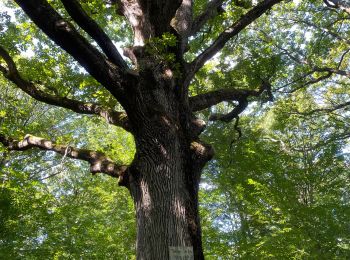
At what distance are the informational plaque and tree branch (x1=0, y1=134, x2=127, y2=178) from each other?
1.29 meters

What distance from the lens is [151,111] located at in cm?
394

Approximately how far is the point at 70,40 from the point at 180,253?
8.10ft

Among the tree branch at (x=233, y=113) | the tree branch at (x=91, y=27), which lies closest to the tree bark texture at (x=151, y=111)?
the tree branch at (x=91, y=27)

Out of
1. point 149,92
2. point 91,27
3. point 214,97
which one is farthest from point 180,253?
point 214,97

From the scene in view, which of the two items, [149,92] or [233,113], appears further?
[233,113]

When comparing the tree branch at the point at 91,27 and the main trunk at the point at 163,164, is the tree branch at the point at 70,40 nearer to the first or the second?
the tree branch at the point at 91,27

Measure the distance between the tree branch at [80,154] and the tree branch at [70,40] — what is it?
3.73ft

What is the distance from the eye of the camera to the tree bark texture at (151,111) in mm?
3311

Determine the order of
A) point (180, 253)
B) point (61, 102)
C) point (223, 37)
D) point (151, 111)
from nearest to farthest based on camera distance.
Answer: point (180, 253)
point (151, 111)
point (223, 37)
point (61, 102)

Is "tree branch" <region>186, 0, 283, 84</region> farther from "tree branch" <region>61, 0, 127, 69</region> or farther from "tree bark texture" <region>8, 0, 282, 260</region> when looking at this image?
"tree branch" <region>61, 0, 127, 69</region>

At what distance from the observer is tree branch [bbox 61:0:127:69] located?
11.5 ft

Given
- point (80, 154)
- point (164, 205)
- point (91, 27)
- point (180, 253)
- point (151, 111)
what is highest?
point (91, 27)

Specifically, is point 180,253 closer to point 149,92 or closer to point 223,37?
point 149,92

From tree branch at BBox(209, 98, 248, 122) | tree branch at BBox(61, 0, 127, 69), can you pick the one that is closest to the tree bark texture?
tree branch at BBox(61, 0, 127, 69)
